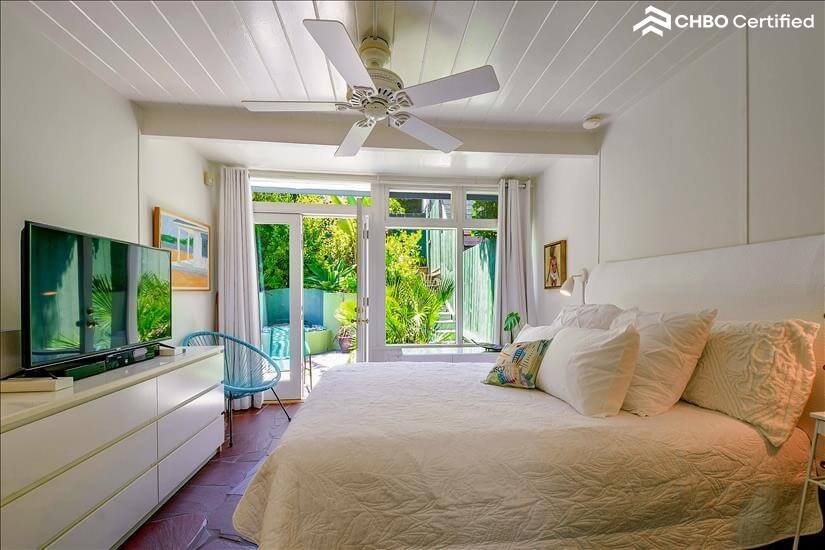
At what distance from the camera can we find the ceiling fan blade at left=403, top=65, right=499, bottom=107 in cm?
159

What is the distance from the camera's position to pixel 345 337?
22.4ft

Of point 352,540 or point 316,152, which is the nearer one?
point 352,540

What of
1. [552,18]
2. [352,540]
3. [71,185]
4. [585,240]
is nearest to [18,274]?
[71,185]

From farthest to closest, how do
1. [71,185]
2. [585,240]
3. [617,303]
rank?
[585,240], [617,303], [71,185]

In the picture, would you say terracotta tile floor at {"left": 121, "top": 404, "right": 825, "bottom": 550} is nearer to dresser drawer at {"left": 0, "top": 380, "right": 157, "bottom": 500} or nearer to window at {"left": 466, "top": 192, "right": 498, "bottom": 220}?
dresser drawer at {"left": 0, "top": 380, "right": 157, "bottom": 500}

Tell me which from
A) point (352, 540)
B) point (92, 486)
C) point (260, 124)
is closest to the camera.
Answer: point (352, 540)

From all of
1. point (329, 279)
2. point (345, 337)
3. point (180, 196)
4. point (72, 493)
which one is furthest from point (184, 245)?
point (345, 337)

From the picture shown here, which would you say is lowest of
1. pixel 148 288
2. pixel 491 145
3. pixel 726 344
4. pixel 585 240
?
pixel 726 344

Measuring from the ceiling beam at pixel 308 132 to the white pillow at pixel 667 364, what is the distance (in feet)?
5.65

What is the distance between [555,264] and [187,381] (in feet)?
9.82

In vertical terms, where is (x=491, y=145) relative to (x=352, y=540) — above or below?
above

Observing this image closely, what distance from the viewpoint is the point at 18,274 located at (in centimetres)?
157

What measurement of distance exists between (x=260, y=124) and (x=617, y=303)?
8.63 ft

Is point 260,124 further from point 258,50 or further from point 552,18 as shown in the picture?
point 552,18
